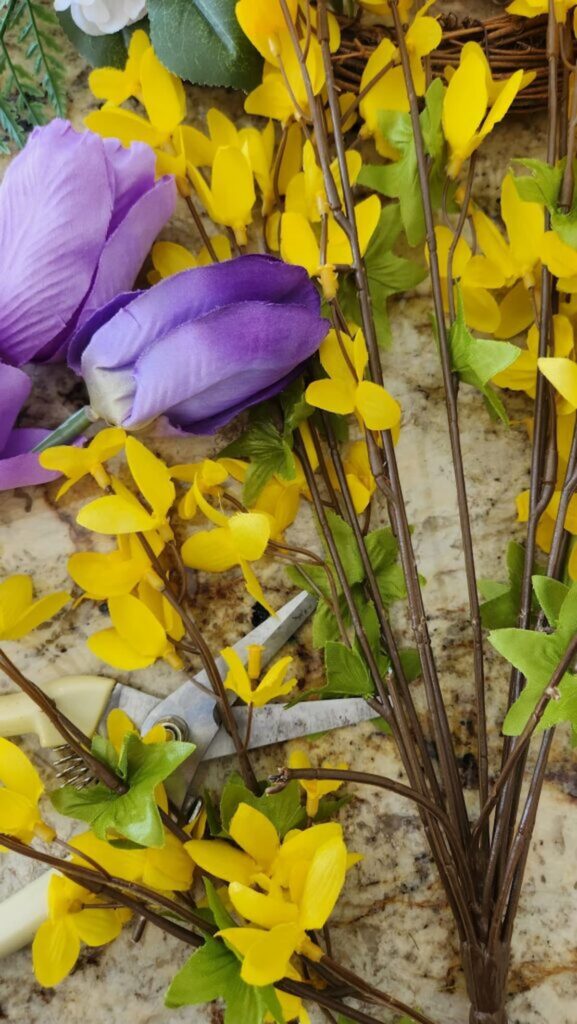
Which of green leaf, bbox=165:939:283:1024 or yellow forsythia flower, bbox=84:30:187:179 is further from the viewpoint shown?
yellow forsythia flower, bbox=84:30:187:179

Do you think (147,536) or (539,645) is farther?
(147,536)

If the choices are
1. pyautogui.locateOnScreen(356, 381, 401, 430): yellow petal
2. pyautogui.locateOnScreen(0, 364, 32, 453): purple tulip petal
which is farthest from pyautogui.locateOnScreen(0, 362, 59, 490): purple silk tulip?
pyautogui.locateOnScreen(356, 381, 401, 430): yellow petal

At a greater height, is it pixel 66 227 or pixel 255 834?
pixel 66 227

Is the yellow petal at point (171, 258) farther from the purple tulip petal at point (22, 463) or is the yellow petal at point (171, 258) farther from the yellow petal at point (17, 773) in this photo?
the yellow petal at point (17, 773)

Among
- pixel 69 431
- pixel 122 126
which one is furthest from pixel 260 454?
pixel 122 126

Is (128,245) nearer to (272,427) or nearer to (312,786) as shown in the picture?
(272,427)

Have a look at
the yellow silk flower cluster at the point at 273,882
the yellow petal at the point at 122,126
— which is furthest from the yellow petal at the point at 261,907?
the yellow petal at the point at 122,126

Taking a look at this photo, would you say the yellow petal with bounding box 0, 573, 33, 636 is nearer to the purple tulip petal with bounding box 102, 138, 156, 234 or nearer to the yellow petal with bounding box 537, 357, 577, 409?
the purple tulip petal with bounding box 102, 138, 156, 234
